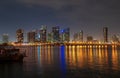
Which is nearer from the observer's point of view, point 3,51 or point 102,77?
point 102,77

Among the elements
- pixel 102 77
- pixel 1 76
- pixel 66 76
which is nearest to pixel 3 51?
pixel 1 76

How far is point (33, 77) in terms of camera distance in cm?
3516

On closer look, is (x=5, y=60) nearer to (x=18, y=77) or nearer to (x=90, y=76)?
(x=18, y=77)

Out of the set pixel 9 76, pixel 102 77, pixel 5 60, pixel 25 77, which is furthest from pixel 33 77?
pixel 5 60

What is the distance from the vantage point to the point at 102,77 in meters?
34.8

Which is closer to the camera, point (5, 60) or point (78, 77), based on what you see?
point (78, 77)

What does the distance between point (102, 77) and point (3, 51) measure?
110 feet

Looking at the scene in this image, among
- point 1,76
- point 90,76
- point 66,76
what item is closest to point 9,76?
point 1,76

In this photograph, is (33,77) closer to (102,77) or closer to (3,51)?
(102,77)

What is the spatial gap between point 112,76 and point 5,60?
3080cm

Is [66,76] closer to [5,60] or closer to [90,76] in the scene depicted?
[90,76]

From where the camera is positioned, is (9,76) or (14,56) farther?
(14,56)

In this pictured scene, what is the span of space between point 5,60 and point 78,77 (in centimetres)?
2820

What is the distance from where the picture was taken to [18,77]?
3578 cm
